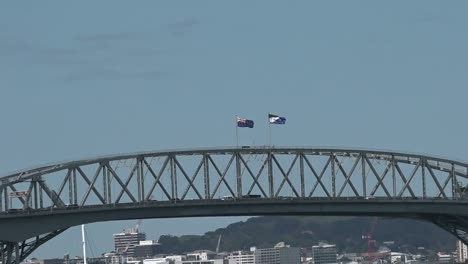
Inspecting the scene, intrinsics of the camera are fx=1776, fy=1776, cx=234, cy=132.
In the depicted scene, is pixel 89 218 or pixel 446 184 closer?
pixel 89 218

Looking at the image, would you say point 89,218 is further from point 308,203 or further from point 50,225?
point 308,203

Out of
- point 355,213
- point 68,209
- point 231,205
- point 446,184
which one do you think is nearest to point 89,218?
point 68,209

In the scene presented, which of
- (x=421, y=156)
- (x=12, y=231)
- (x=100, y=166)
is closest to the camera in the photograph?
(x=12, y=231)

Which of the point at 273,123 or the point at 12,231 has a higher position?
the point at 273,123

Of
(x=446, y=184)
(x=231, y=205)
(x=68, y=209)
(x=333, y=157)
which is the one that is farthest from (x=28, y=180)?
(x=446, y=184)

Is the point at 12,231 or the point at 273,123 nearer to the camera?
the point at 12,231

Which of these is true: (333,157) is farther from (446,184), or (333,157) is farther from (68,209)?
(68,209)

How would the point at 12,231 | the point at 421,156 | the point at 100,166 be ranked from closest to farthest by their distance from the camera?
the point at 12,231 < the point at 100,166 < the point at 421,156

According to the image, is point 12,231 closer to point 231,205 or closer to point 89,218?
point 89,218
